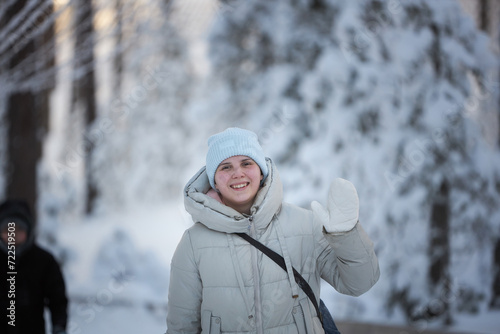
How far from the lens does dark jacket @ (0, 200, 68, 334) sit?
3.13 meters

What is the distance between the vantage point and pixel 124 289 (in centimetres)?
859

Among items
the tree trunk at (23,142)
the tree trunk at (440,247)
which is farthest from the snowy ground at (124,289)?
the tree trunk at (23,142)

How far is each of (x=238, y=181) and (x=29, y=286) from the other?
211 cm

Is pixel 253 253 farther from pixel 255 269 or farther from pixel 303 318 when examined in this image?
pixel 303 318

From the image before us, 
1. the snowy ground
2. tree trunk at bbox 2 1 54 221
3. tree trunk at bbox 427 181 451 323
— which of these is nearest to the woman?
the snowy ground

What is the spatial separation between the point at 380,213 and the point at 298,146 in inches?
68.9

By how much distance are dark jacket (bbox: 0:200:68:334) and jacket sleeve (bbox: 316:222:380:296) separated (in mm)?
2327

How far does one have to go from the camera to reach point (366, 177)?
22.5 feet

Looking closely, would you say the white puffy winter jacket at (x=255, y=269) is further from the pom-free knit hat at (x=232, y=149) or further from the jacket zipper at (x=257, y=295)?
the pom-free knit hat at (x=232, y=149)

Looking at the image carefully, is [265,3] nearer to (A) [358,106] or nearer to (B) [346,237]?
(A) [358,106]

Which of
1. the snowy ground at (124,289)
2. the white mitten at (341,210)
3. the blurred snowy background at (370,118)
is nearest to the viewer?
the white mitten at (341,210)

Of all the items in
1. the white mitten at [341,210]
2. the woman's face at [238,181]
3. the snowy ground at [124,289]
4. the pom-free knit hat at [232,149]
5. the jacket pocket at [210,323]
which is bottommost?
the snowy ground at [124,289]

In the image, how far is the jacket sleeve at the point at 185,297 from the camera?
203cm

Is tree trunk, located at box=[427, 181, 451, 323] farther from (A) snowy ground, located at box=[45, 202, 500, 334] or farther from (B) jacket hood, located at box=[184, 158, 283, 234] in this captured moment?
(B) jacket hood, located at box=[184, 158, 283, 234]
